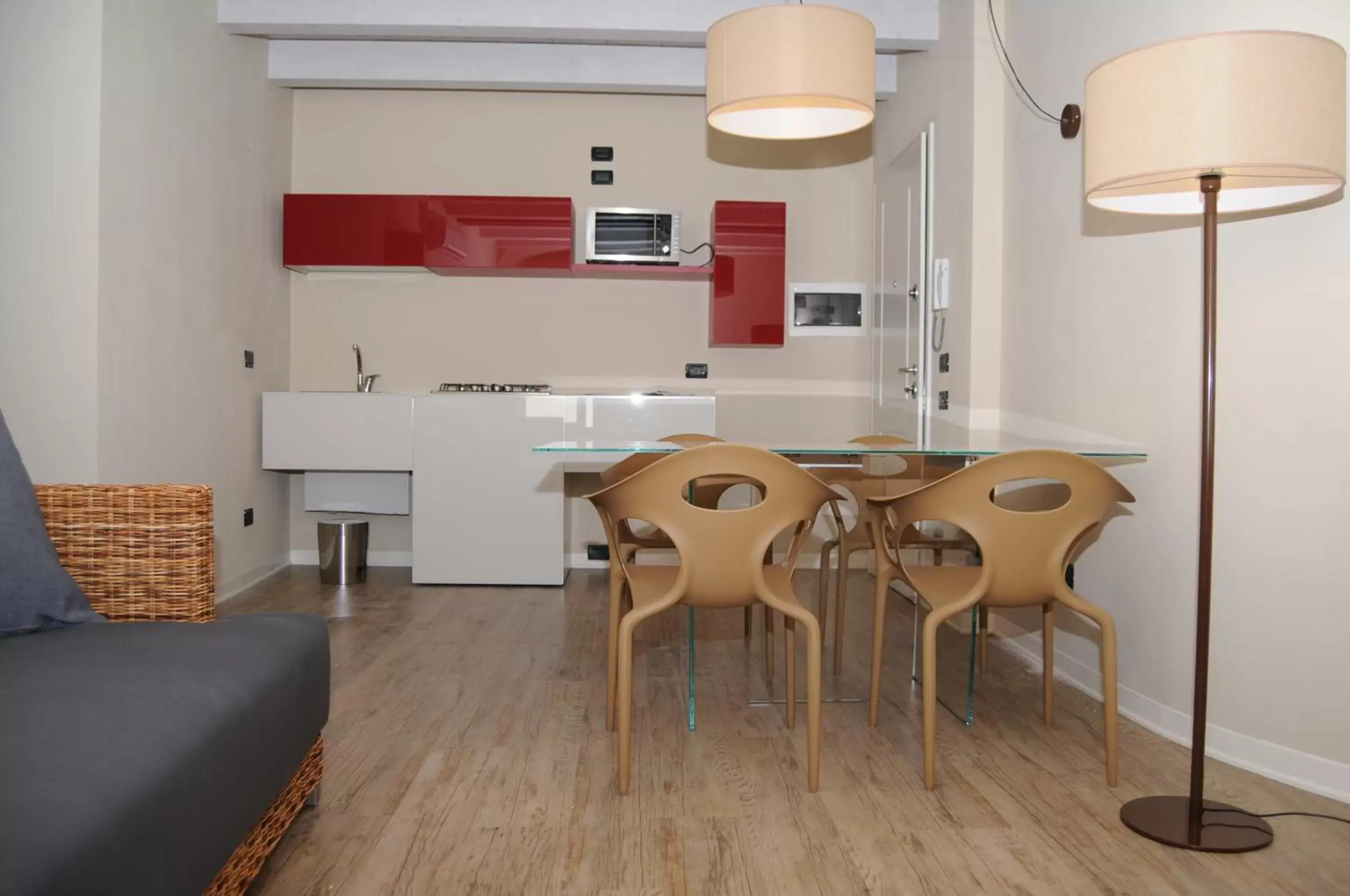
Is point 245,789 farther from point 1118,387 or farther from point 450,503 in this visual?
point 450,503

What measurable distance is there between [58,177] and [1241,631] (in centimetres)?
384

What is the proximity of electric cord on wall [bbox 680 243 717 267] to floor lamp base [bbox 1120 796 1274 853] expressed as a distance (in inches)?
148

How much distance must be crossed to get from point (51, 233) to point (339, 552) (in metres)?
2.05

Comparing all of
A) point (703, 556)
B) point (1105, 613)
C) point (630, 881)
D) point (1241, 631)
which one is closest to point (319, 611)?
point (703, 556)

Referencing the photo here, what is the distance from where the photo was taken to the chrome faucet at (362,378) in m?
5.21

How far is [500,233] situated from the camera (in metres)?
5.11

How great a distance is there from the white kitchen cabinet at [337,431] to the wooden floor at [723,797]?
1.53 m

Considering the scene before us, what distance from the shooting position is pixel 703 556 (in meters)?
2.30

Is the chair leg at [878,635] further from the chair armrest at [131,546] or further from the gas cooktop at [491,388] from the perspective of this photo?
the gas cooktop at [491,388]

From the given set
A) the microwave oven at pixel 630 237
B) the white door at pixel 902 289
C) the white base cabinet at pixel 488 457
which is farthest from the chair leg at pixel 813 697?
the microwave oven at pixel 630 237

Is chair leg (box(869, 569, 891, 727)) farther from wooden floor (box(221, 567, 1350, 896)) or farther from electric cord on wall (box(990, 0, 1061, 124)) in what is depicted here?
electric cord on wall (box(990, 0, 1061, 124))

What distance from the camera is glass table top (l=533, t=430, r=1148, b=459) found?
7.97 ft

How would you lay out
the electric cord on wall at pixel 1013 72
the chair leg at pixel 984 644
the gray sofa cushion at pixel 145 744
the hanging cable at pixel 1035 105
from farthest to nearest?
the electric cord on wall at pixel 1013 72 → the chair leg at pixel 984 644 → the hanging cable at pixel 1035 105 → the gray sofa cushion at pixel 145 744

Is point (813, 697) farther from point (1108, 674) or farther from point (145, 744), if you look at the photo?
point (145, 744)
